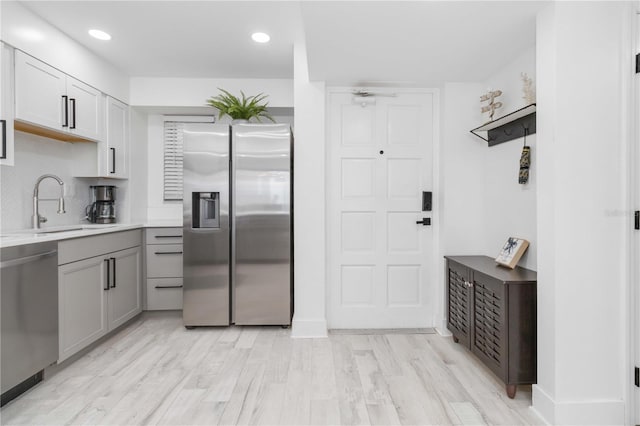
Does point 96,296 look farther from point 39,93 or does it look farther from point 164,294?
point 39,93

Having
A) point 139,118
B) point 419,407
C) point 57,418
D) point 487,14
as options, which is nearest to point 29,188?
point 139,118

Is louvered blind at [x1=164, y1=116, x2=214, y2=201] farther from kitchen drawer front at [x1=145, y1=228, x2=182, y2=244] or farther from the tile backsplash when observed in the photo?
the tile backsplash

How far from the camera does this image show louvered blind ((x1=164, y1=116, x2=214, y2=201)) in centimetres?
417

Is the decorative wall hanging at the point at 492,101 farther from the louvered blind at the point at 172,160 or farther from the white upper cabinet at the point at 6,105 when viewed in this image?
the white upper cabinet at the point at 6,105

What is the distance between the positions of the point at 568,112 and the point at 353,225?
1904 mm

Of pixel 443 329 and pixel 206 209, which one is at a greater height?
pixel 206 209

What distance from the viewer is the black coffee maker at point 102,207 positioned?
3.60 meters

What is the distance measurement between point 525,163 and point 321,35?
5.40 feet

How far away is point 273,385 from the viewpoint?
227 centimetres

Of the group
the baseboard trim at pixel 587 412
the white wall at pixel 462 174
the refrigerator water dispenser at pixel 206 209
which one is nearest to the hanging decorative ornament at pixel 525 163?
the white wall at pixel 462 174

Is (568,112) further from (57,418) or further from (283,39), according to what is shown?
(57,418)

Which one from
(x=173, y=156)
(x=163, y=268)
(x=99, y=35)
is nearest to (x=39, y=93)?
(x=99, y=35)

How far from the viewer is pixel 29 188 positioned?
2.92 meters

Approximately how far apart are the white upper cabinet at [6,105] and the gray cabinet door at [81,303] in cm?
83
